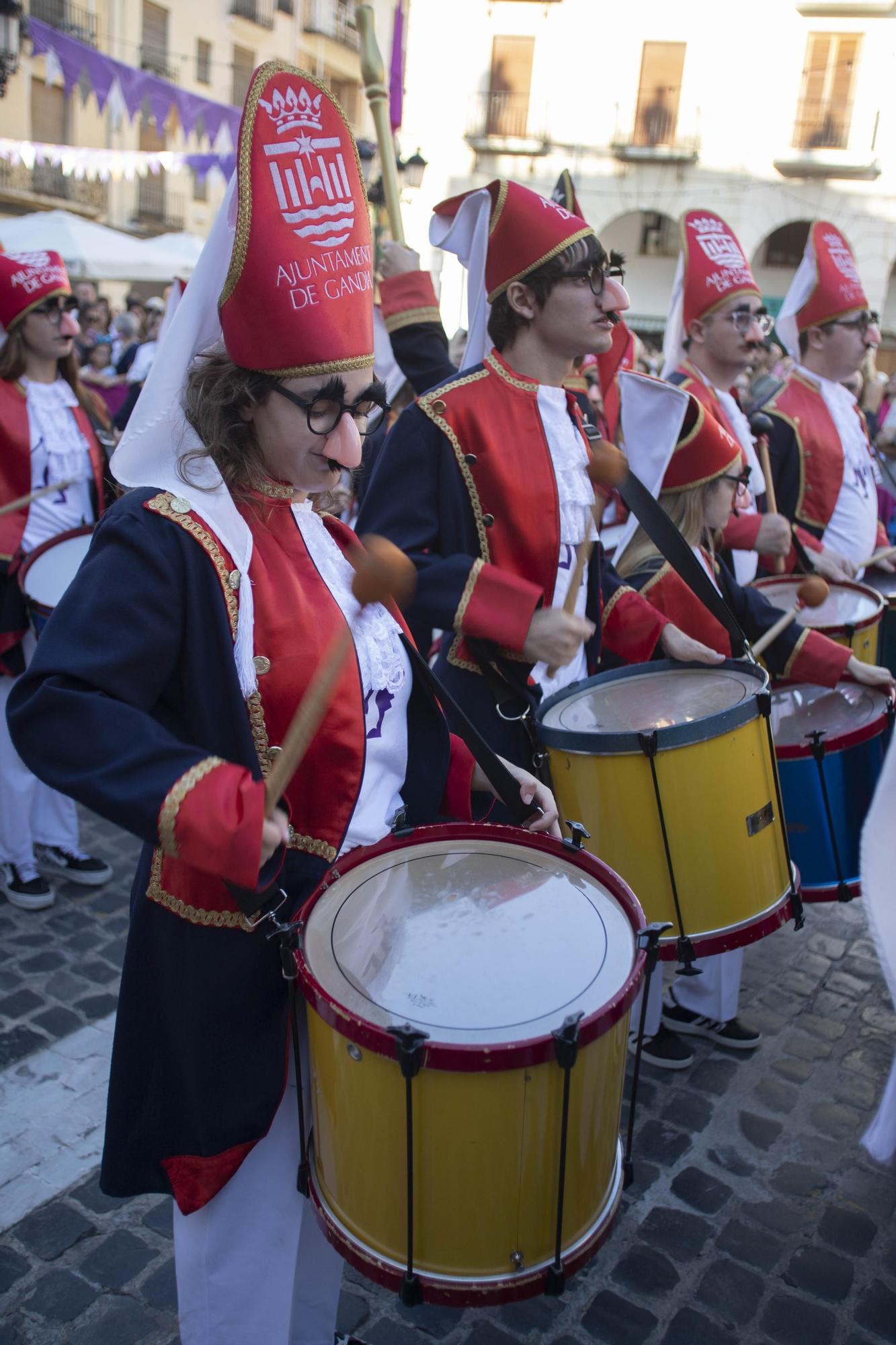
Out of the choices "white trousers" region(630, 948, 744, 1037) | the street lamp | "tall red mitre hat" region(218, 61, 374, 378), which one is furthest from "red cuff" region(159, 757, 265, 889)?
the street lamp

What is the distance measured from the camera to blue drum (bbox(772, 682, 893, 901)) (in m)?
2.85

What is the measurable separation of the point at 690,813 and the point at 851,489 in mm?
3301

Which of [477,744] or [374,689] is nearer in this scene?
[374,689]

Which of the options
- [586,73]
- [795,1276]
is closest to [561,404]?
[795,1276]

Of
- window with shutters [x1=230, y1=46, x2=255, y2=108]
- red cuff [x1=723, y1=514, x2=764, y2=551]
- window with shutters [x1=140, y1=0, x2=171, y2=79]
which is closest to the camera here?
red cuff [x1=723, y1=514, x2=764, y2=551]

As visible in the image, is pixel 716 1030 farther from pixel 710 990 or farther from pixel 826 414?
pixel 826 414

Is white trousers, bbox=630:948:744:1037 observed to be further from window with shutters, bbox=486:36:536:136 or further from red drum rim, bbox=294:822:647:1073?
window with shutters, bbox=486:36:536:136

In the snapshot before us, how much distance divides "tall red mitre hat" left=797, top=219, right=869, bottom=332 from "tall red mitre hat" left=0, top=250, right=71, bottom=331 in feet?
11.6

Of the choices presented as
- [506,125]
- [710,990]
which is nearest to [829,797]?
[710,990]

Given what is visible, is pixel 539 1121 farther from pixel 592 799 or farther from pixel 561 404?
pixel 561 404

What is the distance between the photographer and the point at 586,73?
1023 inches

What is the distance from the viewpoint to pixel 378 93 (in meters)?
3.54

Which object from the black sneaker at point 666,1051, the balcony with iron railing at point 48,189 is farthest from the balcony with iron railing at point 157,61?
the black sneaker at point 666,1051

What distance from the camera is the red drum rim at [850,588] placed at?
347 centimetres
